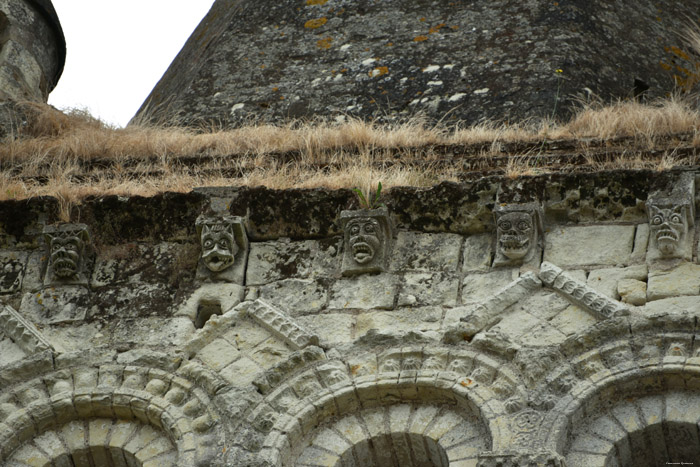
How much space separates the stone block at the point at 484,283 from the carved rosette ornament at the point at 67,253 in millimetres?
2696

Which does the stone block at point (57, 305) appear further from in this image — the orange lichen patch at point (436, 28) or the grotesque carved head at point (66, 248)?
the orange lichen patch at point (436, 28)

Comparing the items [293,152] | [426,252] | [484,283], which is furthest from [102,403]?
[293,152]

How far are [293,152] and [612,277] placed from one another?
3221mm

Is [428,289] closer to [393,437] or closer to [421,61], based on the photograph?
[393,437]

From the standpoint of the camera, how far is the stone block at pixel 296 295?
33.9 feet

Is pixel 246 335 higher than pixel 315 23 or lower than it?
lower

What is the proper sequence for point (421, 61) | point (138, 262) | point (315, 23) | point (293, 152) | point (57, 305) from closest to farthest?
1. point (57, 305)
2. point (138, 262)
3. point (293, 152)
4. point (421, 61)
5. point (315, 23)

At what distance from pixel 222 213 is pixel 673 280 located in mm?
3188

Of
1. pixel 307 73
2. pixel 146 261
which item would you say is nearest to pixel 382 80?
pixel 307 73

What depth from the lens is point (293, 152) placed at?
12.2m

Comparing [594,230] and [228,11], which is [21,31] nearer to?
[228,11]

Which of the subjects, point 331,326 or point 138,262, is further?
point 138,262

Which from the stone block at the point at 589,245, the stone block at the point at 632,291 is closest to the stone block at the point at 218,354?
the stone block at the point at 589,245

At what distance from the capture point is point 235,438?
30.9 feet
